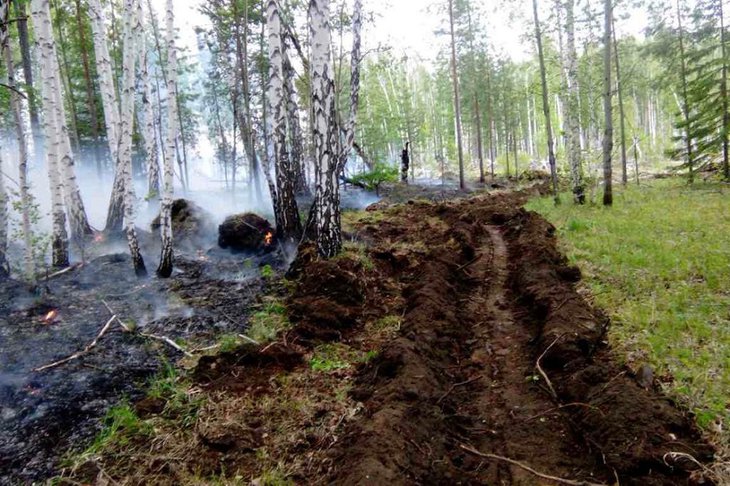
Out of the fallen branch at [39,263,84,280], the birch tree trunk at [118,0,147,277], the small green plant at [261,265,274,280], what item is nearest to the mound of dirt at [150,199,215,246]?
the birch tree trunk at [118,0,147,277]

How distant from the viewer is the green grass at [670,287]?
3.98m

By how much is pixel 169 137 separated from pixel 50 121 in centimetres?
342

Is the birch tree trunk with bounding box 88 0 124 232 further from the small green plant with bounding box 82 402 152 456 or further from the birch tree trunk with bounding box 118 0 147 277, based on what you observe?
the small green plant with bounding box 82 402 152 456

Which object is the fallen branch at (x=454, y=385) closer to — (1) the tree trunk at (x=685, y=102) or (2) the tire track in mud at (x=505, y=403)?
(2) the tire track in mud at (x=505, y=403)

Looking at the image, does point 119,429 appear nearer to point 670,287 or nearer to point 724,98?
point 670,287

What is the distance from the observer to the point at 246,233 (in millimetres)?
11734

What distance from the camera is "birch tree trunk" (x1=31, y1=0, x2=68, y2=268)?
9.64 m

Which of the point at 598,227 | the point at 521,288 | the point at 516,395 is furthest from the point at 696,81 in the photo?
the point at 516,395

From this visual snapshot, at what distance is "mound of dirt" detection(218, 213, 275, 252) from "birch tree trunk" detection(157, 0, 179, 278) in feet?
8.09

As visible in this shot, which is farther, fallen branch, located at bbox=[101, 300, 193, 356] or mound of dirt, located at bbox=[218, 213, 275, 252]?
mound of dirt, located at bbox=[218, 213, 275, 252]

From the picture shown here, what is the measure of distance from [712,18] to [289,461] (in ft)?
76.4

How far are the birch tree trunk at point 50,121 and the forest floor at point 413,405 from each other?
21.2ft

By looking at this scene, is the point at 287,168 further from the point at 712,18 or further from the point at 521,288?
the point at 712,18

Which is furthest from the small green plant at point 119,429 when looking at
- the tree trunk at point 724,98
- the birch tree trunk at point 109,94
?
the tree trunk at point 724,98
